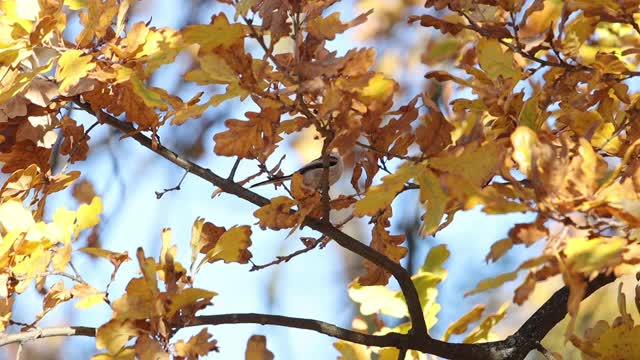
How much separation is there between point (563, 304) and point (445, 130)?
0.46 meters

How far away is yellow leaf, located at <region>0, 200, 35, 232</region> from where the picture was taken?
1.15m

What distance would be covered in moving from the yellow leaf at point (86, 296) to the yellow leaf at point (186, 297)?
14 cm

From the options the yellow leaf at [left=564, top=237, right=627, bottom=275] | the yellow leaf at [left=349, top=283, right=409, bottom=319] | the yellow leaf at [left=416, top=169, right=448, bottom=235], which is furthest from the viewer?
the yellow leaf at [left=349, top=283, right=409, bottom=319]

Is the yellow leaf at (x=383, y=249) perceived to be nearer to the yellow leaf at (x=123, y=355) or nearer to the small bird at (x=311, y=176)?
the small bird at (x=311, y=176)

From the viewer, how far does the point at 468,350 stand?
1237 mm

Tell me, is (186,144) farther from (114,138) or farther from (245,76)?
(245,76)

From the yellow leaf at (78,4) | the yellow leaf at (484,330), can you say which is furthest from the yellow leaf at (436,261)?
the yellow leaf at (78,4)

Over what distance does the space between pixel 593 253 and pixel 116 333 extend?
563mm

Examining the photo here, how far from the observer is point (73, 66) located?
3.63 feet

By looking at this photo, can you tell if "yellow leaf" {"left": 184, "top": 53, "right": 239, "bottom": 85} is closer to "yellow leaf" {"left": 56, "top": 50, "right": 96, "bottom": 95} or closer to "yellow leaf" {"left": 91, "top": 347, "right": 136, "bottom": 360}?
"yellow leaf" {"left": 56, "top": 50, "right": 96, "bottom": 95}

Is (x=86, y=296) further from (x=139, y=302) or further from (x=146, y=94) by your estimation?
(x=146, y=94)

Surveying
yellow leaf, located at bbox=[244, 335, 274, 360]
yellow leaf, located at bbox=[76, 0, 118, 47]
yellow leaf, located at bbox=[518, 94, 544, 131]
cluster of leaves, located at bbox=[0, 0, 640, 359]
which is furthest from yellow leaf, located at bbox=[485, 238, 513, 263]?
yellow leaf, located at bbox=[76, 0, 118, 47]

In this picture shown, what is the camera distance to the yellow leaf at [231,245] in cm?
113

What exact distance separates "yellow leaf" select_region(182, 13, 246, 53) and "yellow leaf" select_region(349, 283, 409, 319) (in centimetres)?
56
